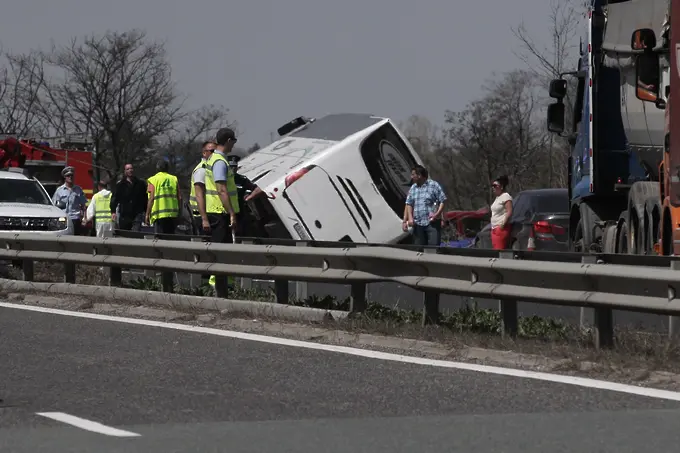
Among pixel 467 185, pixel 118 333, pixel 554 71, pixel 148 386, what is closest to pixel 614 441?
pixel 148 386

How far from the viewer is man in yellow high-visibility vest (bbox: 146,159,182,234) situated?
19766mm

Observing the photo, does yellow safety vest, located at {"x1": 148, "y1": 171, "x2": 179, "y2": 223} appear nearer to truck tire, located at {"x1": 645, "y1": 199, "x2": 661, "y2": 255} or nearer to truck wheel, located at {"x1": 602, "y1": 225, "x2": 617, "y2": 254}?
truck wheel, located at {"x1": 602, "y1": 225, "x2": 617, "y2": 254}

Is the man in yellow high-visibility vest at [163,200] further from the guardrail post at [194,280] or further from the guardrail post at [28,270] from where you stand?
the guardrail post at [194,280]

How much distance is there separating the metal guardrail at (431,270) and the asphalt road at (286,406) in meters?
1.04

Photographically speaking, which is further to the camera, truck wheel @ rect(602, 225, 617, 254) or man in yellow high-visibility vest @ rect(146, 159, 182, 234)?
man in yellow high-visibility vest @ rect(146, 159, 182, 234)

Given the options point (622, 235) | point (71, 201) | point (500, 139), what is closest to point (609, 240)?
point (622, 235)

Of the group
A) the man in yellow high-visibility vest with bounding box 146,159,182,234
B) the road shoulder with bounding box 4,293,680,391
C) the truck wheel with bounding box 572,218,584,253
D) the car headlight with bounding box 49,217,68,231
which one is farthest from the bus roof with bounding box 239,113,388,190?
the road shoulder with bounding box 4,293,680,391

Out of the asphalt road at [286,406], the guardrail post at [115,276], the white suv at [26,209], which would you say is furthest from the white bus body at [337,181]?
the asphalt road at [286,406]

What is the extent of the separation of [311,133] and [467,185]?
4945cm

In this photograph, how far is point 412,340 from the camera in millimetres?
10531

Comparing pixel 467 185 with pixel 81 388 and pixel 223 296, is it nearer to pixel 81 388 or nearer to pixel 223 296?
pixel 223 296

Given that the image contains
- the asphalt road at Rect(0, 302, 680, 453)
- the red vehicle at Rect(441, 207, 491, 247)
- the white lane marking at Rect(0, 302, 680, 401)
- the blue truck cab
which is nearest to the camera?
the asphalt road at Rect(0, 302, 680, 453)

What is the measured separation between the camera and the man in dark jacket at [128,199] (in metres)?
21.6

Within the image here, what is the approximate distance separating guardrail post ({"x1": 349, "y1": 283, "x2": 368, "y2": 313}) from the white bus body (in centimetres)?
1074
